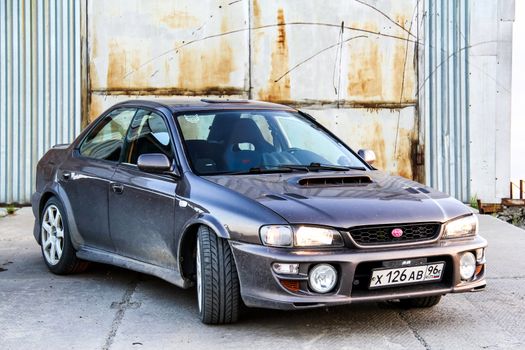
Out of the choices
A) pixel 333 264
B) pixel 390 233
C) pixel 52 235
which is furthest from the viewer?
pixel 52 235

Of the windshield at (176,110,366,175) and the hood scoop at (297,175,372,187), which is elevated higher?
the windshield at (176,110,366,175)

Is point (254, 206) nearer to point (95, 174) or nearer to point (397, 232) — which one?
point (397, 232)

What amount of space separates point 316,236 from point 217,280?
68cm

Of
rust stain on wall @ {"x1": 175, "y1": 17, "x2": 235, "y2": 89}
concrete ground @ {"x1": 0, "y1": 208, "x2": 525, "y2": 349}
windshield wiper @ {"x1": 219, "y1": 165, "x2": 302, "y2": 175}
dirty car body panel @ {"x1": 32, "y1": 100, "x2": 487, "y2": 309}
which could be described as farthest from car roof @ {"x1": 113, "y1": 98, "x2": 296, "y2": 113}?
rust stain on wall @ {"x1": 175, "y1": 17, "x2": 235, "y2": 89}

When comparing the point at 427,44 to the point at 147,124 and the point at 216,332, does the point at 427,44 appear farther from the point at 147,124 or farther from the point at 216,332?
the point at 216,332

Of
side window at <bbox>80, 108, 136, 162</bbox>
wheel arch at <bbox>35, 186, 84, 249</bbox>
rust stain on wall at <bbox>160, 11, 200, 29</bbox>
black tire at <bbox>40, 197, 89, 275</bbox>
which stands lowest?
black tire at <bbox>40, 197, 89, 275</bbox>

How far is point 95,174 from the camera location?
7.77 meters

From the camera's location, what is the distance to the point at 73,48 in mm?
12688

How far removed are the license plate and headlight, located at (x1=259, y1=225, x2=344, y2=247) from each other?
0.98ft

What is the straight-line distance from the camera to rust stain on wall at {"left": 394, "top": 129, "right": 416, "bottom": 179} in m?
12.7

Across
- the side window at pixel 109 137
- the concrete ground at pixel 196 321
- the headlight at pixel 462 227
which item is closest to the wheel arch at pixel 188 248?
the concrete ground at pixel 196 321

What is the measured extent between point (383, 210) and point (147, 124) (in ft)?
7.41

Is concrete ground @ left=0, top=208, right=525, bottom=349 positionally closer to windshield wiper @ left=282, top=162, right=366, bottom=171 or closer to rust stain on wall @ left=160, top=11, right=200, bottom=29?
windshield wiper @ left=282, top=162, right=366, bottom=171

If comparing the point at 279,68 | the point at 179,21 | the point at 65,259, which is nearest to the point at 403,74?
the point at 279,68
